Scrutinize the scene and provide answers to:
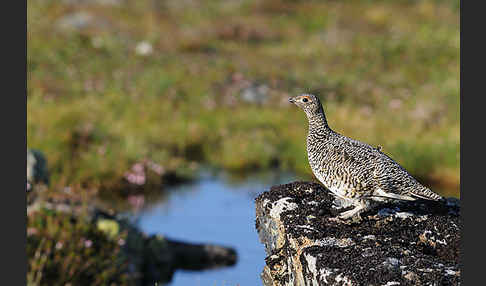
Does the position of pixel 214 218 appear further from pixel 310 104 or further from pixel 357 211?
pixel 357 211

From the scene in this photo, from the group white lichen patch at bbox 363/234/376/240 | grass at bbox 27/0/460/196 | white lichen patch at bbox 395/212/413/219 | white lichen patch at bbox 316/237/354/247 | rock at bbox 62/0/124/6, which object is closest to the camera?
white lichen patch at bbox 316/237/354/247

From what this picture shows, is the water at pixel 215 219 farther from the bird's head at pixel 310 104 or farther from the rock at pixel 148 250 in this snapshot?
the bird's head at pixel 310 104

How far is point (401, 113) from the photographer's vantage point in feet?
51.1

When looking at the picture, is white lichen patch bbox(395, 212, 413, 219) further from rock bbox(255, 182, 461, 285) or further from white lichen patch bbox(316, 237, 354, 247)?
white lichen patch bbox(316, 237, 354, 247)

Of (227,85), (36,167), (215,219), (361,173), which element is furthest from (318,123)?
(227,85)

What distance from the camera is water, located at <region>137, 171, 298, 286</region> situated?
8.70 metres

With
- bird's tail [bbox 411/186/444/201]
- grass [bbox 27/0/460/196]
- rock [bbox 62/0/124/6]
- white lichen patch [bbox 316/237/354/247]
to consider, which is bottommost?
white lichen patch [bbox 316/237/354/247]

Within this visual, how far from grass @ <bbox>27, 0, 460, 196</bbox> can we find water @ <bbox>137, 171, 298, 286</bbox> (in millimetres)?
841

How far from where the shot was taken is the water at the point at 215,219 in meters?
8.70

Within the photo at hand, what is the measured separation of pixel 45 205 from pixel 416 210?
469cm

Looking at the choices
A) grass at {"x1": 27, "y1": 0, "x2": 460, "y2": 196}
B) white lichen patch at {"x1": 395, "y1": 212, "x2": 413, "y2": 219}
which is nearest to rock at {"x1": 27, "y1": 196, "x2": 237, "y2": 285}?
grass at {"x1": 27, "y1": 0, "x2": 460, "y2": 196}

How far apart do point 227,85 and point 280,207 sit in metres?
14.0

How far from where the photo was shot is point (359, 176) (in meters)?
4.23

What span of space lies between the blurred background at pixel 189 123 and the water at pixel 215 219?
0.11 ft
